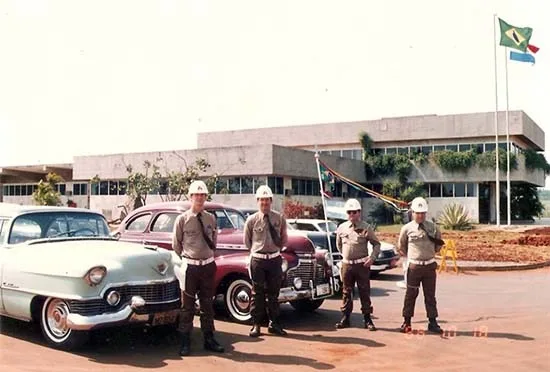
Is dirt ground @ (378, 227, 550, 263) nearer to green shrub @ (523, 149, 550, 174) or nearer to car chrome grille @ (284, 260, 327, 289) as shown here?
car chrome grille @ (284, 260, 327, 289)

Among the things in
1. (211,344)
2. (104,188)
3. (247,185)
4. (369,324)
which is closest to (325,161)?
(247,185)

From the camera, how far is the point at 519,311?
10.2 m

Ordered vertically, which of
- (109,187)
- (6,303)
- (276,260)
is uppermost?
(109,187)

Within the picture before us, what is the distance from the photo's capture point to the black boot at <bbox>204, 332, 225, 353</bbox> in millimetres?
7121

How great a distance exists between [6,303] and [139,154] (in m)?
33.3

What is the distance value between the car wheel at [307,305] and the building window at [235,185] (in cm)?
2608

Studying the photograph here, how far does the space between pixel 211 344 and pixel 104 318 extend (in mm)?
1397

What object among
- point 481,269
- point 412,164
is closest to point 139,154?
point 412,164

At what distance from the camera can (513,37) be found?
110 ft

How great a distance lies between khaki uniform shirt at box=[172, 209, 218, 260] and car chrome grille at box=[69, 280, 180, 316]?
525 millimetres

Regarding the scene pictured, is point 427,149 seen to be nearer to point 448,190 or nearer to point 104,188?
point 448,190

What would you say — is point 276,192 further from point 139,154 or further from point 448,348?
point 448,348

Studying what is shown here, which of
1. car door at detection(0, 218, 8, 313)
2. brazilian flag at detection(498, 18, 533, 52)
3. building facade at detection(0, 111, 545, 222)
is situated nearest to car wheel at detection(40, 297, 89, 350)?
car door at detection(0, 218, 8, 313)

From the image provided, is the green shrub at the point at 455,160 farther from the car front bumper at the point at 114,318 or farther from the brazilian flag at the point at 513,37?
the car front bumper at the point at 114,318
